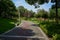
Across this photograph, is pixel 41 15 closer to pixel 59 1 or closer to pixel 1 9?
pixel 1 9

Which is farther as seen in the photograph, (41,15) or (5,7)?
(41,15)

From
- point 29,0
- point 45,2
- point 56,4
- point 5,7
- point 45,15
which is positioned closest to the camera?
point 56,4

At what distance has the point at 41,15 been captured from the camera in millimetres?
98438

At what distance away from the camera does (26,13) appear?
121812 mm

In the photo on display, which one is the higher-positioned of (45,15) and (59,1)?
(59,1)

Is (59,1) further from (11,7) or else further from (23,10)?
(23,10)

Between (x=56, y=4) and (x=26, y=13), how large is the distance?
88546 mm

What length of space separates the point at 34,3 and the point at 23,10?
8578cm

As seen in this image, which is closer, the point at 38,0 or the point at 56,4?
the point at 56,4

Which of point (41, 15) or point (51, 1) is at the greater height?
point (51, 1)

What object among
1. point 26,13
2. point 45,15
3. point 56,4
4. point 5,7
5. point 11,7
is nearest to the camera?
point 56,4

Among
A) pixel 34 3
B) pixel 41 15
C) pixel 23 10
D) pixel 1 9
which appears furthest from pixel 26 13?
pixel 34 3

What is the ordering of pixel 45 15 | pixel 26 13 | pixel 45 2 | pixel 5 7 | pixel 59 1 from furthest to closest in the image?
pixel 26 13, pixel 45 15, pixel 5 7, pixel 45 2, pixel 59 1

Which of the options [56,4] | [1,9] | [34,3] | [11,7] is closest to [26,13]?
[11,7]
